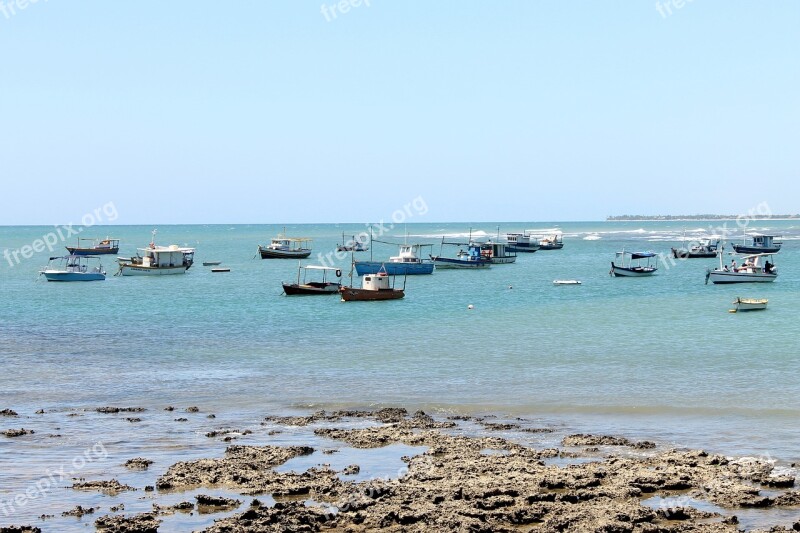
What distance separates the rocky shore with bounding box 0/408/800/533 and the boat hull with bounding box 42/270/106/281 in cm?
6451

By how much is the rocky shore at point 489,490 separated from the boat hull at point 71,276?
64508mm

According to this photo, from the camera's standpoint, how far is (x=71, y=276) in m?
78.2

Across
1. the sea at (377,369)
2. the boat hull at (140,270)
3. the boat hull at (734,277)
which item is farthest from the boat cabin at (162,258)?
the boat hull at (734,277)

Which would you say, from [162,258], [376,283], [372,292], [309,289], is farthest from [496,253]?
[372,292]

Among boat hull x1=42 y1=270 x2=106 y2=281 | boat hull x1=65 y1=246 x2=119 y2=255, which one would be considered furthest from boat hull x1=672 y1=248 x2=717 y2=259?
boat hull x1=65 y1=246 x2=119 y2=255

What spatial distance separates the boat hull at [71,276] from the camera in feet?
255

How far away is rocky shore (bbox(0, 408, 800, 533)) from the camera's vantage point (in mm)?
13406

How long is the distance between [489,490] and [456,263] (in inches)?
3163

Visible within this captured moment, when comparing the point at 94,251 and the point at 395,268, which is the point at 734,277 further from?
the point at 94,251

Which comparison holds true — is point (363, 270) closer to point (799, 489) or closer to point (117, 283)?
point (117, 283)

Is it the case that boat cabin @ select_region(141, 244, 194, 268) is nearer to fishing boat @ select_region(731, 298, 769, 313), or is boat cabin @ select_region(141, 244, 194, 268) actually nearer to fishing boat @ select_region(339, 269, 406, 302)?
fishing boat @ select_region(339, 269, 406, 302)

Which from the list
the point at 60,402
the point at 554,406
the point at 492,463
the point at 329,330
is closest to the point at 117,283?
the point at 329,330

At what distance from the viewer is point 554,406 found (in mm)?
24125

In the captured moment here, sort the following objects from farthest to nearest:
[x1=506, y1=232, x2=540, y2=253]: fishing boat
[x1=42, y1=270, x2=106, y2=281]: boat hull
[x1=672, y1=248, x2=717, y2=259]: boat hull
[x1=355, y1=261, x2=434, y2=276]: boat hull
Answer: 1. [x1=506, y1=232, x2=540, y2=253]: fishing boat
2. [x1=672, y1=248, x2=717, y2=259]: boat hull
3. [x1=355, y1=261, x2=434, y2=276]: boat hull
4. [x1=42, y1=270, x2=106, y2=281]: boat hull
